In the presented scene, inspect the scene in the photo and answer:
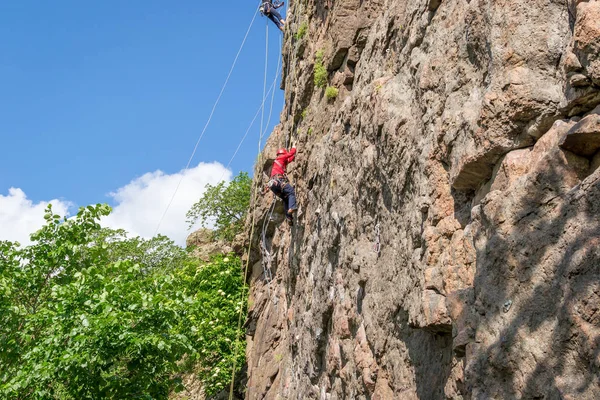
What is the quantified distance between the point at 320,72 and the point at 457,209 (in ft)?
22.2

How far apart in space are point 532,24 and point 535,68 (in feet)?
1.19

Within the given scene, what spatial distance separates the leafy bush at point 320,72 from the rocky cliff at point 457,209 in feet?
1.73

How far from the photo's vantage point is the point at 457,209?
5969 millimetres

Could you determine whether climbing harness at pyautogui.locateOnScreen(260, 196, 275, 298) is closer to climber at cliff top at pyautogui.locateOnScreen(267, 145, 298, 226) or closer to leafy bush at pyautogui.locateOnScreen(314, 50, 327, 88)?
climber at cliff top at pyautogui.locateOnScreen(267, 145, 298, 226)

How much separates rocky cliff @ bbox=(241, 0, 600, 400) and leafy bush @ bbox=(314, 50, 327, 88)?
1.73ft

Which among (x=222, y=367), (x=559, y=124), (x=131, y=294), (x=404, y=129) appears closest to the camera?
(x=559, y=124)

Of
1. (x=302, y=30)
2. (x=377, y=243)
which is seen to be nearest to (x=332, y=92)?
(x=302, y=30)

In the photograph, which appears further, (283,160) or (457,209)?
(283,160)

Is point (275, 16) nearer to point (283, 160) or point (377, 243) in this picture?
point (283, 160)

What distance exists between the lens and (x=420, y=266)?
6.31m

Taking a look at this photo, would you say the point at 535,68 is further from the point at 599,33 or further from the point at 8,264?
the point at 8,264

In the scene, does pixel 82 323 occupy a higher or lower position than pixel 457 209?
higher

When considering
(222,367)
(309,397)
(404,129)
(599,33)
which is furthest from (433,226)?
(222,367)

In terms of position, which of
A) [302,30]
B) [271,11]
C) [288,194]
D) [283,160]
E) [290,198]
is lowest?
[290,198]
